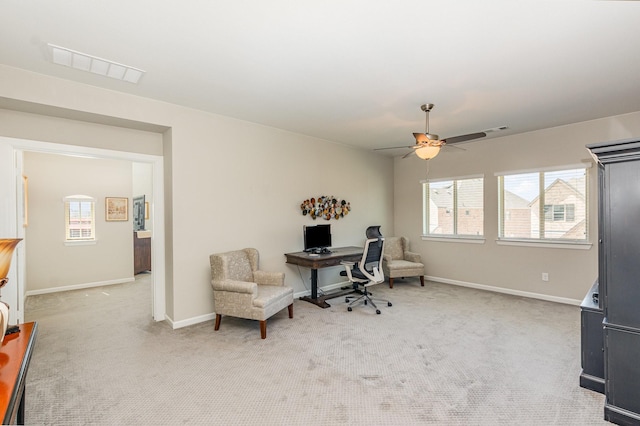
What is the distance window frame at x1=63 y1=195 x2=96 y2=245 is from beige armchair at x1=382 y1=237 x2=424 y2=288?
5660 mm

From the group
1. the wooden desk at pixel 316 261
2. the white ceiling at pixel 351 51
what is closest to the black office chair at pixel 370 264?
the wooden desk at pixel 316 261

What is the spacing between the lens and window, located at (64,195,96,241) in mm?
5734

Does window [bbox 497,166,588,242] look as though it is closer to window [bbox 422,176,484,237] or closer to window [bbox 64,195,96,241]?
window [bbox 422,176,484,237]

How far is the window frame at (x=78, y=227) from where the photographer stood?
225 inches

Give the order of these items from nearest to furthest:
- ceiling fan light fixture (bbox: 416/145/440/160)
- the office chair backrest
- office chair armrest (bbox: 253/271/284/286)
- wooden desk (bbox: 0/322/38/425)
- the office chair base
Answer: wooden desk (bbox: 0/322/38/425) < ceiling fan light fixture (bbox: 416/145/440/160) < office chair armrest (bbox: 253/271/284/286) < the office chair backrest < the office chair base

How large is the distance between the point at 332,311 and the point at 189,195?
248 centimetres

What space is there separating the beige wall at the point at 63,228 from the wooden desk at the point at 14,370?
4.60 metres

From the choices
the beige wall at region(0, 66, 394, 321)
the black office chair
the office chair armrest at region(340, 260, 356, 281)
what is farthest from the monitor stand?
the black office chair

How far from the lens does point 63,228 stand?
566cm

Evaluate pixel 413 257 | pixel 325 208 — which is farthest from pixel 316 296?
pixel 413 257

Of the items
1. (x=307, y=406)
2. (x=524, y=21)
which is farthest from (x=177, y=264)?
(x=524, y=21)

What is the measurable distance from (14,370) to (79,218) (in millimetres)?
5470

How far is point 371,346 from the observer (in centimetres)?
321

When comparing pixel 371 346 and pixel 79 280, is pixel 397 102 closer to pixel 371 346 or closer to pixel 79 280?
pixel 371 346
